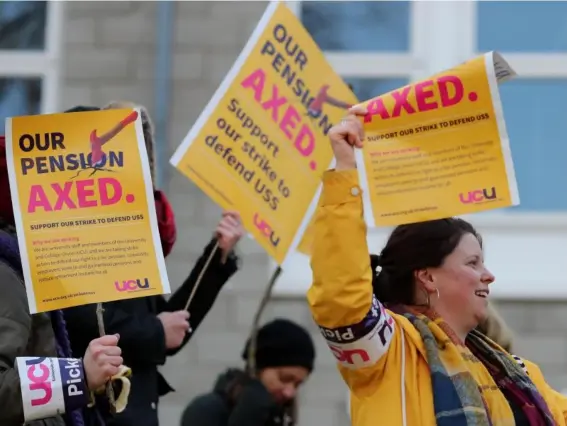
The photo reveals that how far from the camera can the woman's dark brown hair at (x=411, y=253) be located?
3.53 metres

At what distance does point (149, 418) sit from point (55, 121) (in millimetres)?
1163

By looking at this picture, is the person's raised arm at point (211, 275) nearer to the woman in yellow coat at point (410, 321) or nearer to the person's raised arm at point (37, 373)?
the woman in yellow coat at point (410, 321)

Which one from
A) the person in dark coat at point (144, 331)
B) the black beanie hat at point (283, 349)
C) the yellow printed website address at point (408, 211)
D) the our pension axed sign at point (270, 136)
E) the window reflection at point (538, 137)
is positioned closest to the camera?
the yellow printed website address at point (408, 211)

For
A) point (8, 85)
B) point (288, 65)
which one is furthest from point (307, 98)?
point (8, 85)

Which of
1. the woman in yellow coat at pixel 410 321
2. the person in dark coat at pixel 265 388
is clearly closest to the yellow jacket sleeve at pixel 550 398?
the woman in yellow coat at pixel 410 321

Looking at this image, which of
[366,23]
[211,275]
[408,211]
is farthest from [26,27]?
[408,211]

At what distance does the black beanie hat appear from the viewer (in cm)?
489

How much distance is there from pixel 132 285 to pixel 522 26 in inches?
158

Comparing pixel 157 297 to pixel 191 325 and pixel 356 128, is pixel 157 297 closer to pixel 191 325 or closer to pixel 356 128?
pixel 191 325

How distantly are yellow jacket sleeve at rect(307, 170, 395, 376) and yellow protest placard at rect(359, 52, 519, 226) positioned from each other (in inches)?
9.9

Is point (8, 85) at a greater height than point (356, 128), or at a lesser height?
greater

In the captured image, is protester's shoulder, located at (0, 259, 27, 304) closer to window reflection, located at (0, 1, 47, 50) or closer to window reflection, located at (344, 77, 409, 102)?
window reflection, located at (344, 77, 409, 102)

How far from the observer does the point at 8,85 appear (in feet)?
22.7

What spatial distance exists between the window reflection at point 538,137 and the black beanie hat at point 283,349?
2.09 meters
